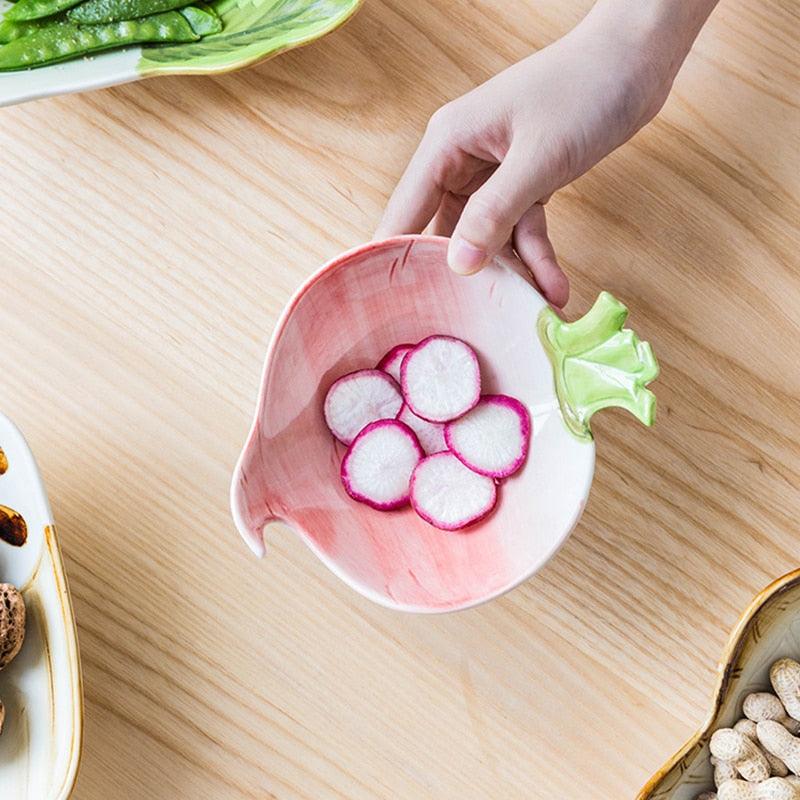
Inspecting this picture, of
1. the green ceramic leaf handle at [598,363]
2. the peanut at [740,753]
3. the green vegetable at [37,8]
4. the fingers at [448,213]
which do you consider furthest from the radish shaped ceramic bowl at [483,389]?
the green vegetable at [37,8]

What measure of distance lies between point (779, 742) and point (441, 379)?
42 cm

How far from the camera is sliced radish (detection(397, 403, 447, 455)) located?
34.7 inches

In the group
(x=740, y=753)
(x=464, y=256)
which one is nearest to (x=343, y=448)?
(x=464, y=256)

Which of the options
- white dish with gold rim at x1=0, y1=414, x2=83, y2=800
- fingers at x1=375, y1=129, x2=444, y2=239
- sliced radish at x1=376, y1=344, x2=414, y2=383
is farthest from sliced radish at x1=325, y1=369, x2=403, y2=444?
white dish with gold rim at x1=0, y1=414, x2=83, y2=800

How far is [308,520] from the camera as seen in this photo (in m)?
0.83

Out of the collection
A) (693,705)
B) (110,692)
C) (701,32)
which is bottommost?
(110,692)

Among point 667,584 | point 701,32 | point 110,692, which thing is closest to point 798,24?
point 701,32

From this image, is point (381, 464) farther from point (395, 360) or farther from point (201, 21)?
point (201, 21)

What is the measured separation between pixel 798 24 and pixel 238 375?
0.60 metres

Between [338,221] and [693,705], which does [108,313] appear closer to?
[338,221]

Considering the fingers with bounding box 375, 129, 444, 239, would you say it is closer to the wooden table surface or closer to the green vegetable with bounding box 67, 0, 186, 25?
the wooden table surface

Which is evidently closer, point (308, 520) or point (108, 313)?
point (308, 520)

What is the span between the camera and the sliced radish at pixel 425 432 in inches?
34.7

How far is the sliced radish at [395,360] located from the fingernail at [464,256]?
0.11 metres
